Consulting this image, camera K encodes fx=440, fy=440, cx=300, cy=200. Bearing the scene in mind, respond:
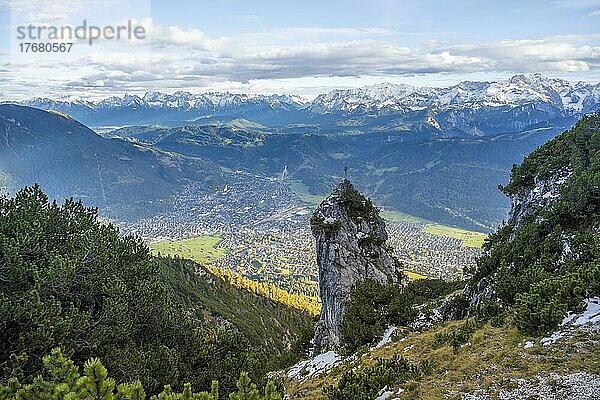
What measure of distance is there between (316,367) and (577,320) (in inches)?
730

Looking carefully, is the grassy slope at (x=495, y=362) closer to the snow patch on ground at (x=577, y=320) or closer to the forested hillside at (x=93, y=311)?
the snow patch on ground at (x=577, y=320)

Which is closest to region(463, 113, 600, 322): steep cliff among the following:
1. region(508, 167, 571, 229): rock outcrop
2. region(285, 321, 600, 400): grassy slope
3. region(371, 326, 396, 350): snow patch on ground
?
region(508, 167, 571, 229): rock outcrop

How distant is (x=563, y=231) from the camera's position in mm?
25562

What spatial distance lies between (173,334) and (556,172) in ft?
98.0

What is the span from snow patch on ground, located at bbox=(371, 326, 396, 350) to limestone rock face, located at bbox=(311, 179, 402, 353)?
40.7ft

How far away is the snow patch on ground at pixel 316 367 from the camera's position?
1145 inches

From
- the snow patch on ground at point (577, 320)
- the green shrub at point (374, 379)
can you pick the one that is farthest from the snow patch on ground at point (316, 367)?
the snow patch on ground at point (577, 320)

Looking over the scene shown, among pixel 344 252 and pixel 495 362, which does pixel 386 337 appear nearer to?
pixel 495 362

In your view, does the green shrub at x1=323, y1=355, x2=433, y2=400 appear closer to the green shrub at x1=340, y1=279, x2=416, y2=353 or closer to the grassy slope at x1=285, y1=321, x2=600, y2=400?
the grassy slope at x1=285, y1=321, x2=600, y2=400

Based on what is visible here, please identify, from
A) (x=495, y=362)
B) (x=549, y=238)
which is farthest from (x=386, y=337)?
(x=495, y=362)

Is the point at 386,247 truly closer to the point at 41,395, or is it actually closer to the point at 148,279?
the point at 148,279

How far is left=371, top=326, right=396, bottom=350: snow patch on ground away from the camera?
27652 mm

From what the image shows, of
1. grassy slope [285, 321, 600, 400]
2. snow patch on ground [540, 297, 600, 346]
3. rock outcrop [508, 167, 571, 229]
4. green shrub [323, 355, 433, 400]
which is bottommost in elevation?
green shrub [323, 355, 433, 400]

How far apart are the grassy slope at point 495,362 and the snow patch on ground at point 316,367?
9.02 m
